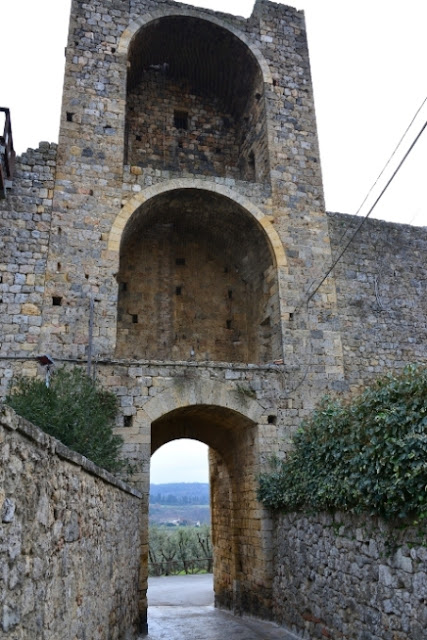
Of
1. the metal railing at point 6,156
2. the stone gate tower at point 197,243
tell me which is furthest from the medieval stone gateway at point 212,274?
the metal railing at point 6,156

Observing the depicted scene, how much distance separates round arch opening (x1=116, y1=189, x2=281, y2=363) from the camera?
1094 cm

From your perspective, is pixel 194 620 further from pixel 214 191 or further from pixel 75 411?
pixel 214 191

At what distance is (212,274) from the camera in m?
12.5

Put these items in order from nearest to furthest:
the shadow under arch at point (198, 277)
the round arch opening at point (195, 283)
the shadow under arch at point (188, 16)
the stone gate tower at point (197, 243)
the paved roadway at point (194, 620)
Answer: the paved roadway at point (194, 620) → the stone gate tower at point (197, 243) → the shadow under arch at point (198, 277) → the round arch opening at point (195, 283) → the shadow under arch at point (188, 16)

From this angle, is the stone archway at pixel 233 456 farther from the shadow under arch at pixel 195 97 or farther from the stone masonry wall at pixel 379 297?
the shadow under arch at pixel 195 97

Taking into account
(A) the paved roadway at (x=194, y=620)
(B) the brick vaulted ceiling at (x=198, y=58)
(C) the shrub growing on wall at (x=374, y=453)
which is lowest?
(A) the paved roadway at (x=194, y=620)

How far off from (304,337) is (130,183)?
4.59 m

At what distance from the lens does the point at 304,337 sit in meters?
9.91

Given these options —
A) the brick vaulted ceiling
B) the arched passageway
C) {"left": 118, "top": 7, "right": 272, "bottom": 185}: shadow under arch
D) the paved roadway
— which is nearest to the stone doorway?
the arched passageway

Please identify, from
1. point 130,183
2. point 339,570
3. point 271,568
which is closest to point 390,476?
point 339,570

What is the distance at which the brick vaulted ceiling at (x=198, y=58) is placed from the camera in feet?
38.9

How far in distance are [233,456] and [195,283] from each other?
4236 millimetres

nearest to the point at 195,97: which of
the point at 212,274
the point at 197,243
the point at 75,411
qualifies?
the point at 197,243

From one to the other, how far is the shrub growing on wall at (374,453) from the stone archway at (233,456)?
2293 mm
